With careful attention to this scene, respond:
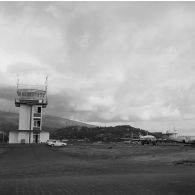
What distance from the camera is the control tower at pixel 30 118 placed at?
3775 inches

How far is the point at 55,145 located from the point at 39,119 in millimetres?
21031

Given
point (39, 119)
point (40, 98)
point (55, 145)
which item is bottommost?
point (55, 145)

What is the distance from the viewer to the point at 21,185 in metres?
18.0

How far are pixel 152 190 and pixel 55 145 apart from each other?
6531 centimetres

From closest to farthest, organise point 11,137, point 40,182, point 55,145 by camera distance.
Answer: point 40,182, point 55,145, point 11,137

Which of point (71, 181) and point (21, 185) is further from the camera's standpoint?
point (71, 181)

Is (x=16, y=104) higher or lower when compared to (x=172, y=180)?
higher

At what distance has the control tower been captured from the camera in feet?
315

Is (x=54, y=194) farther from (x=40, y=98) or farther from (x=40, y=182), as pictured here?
(x=40, y=98)

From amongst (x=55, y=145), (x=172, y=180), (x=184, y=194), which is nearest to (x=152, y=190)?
(x=184, y=194)

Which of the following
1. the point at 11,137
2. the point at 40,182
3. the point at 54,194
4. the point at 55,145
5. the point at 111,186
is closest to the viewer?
the point at 54,194

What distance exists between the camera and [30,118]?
9750cm

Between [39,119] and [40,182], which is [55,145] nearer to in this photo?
[39,119]

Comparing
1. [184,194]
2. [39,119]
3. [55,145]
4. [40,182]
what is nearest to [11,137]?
[39,119]
